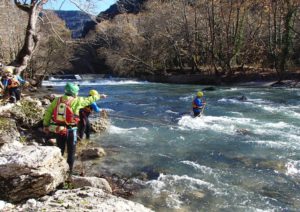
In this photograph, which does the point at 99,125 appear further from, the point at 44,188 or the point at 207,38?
the point at 207,38

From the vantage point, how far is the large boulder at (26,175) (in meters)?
5.03

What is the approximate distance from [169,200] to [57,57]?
31784 millimetres

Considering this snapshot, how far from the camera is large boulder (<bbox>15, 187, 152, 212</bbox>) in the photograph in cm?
438

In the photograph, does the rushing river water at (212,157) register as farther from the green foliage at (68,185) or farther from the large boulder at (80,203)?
the large boulder at (80,203)

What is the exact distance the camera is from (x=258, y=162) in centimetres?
923

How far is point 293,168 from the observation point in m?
8.70

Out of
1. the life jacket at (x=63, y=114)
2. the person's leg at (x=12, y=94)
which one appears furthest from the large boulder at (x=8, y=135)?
the person's leg at (x=12, y=94)

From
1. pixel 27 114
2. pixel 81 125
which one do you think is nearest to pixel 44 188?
pixel 81 125

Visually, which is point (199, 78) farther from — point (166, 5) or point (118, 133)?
point (118, 133)

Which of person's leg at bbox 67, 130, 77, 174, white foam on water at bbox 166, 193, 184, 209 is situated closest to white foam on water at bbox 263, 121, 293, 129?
white foam on water at bbox 166, 193, 184, 209

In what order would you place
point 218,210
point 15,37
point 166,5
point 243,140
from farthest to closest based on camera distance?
point 166,5 < point 15,37 < point 243,140 < point 218,210

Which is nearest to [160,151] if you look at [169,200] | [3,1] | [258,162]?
[258,162]

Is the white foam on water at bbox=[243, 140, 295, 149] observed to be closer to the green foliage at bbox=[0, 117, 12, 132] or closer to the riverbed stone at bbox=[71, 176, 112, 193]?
the riverbed stone at bbox=[71, 176, 112, 193]

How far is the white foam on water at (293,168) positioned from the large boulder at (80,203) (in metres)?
4.89
